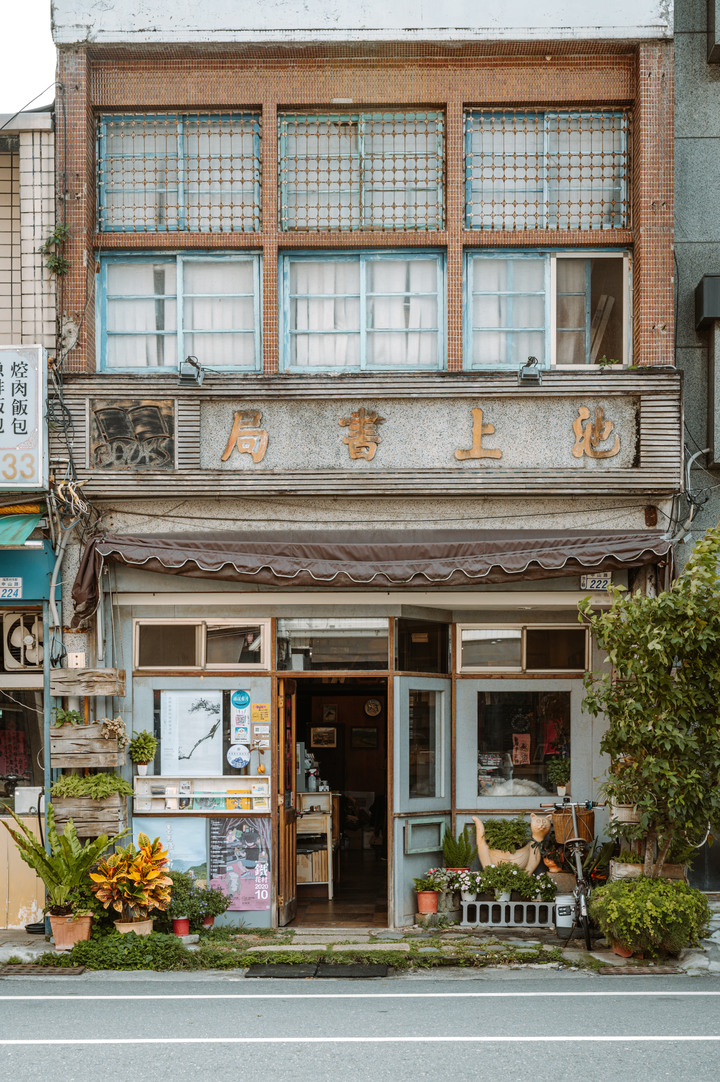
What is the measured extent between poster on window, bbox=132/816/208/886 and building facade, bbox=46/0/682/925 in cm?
3

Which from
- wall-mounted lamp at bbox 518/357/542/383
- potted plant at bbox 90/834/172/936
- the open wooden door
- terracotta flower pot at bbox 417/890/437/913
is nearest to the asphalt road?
potted plant at bbox 90/834/172/936

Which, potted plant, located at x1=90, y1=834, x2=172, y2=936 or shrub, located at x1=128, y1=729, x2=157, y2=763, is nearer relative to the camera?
potted plant, located at x1=90, y1=834, x2=172, y2=936

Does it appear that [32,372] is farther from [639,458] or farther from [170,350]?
[639,458]

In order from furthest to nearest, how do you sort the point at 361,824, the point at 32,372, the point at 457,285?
the point at 361,824 < the point at 457,285 < the point at 32,372

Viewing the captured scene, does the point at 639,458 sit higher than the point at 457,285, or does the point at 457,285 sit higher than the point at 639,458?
the point at 457,285

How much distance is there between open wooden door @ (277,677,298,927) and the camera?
11719 mm

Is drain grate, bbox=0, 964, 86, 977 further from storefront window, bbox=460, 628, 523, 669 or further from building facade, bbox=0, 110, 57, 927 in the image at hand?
storefront window, bbox=460, 628, 523, 669

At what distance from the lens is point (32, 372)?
11273 mm

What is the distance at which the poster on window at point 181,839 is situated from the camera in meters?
11.6

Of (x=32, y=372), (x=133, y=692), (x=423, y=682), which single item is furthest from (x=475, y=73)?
(x=133, y=692)

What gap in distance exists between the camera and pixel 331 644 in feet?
38.8

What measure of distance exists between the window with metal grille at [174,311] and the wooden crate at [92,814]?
467cm

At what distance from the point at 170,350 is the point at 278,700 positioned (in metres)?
4.02

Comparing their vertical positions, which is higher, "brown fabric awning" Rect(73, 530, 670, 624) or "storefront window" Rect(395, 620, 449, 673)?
"brown fabric awning" Rect(73, 530, 670, 624)
